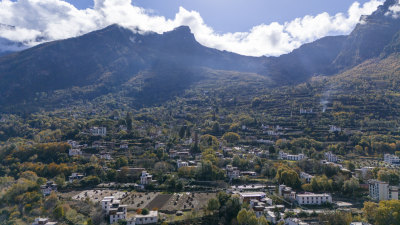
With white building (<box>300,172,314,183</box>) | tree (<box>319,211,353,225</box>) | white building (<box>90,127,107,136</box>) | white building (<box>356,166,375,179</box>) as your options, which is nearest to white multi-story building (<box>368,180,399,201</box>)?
white building (<box>356,166,375,179</box>)

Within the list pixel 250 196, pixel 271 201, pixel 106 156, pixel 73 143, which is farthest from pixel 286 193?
pixel 73 143

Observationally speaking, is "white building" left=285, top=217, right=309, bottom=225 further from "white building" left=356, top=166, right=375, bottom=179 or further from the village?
"white building" left=356, top=166, right=375, bottom=179

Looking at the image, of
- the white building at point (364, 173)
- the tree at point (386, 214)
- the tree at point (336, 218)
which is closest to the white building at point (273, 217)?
the tree at point (336, 218)

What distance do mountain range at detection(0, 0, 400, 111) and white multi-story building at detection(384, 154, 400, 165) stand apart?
82086 millimetres

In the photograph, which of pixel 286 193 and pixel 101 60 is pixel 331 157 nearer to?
pixel 286 193

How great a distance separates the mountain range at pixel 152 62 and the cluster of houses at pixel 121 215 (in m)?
89.1

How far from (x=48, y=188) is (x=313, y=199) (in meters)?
29.5

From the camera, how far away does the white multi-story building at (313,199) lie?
3234 centimetres

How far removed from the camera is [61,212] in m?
28.1

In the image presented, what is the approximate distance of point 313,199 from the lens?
32.5 meters

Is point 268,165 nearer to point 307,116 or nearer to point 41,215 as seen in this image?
point 41,215

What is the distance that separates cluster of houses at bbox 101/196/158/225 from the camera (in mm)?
27203

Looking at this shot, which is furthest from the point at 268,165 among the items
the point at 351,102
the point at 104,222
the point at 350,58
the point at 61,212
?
the point at 350,58

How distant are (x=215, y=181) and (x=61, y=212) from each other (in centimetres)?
1882
